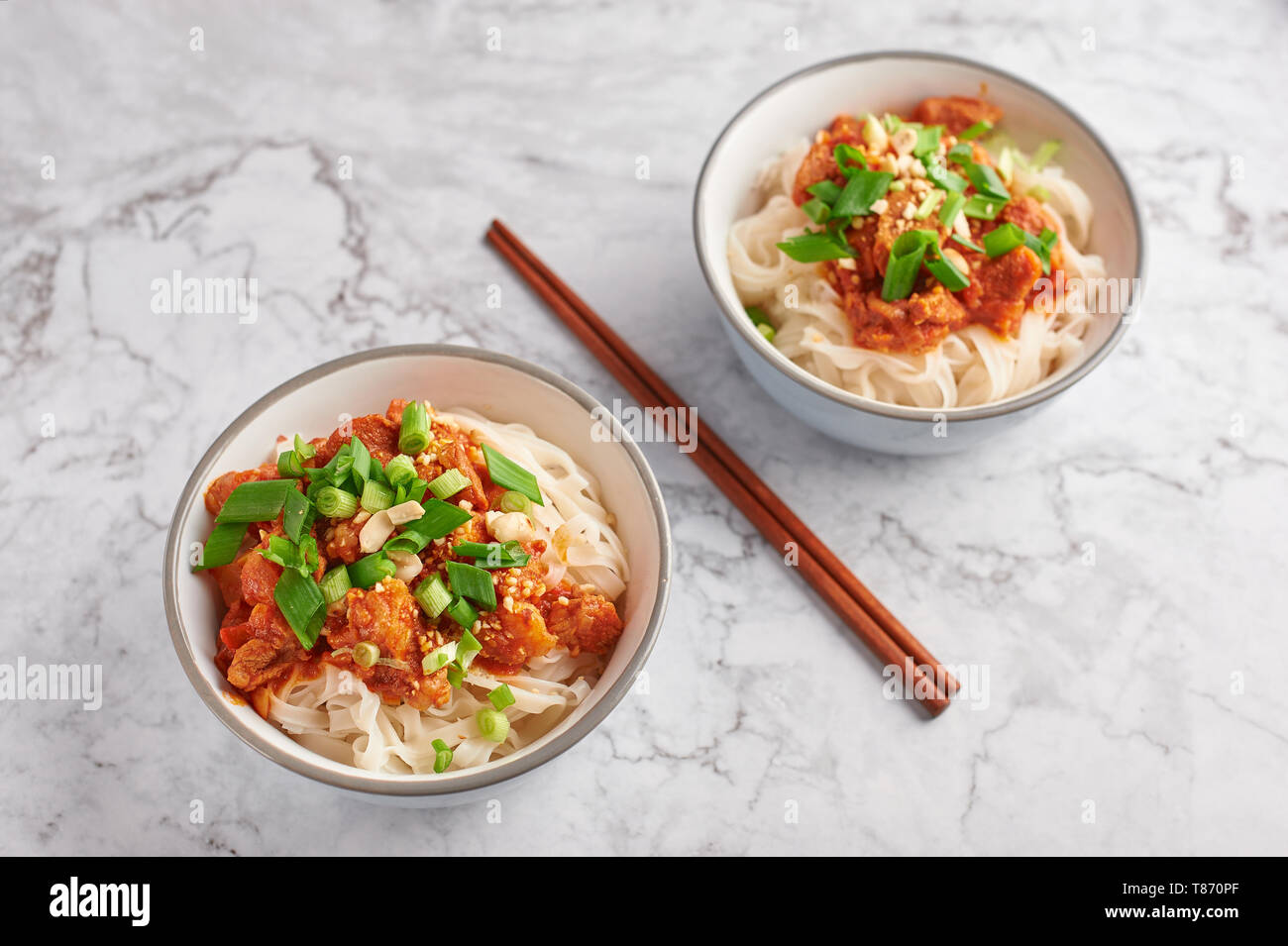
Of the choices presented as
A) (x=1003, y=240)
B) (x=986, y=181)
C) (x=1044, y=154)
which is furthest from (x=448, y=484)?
(x=1044, y=154)

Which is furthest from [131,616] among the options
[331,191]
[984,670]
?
[984,670]

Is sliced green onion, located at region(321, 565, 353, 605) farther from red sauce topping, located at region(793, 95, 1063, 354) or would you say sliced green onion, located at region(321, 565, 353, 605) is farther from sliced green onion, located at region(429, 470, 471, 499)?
red sauce topping, located at region(793, 95, 1063, 354)

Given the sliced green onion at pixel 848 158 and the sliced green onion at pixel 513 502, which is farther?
the sliced green onion at pixel 848 158

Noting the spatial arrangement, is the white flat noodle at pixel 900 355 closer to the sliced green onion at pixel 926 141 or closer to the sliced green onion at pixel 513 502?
the sliced green onion at pixel 926 141

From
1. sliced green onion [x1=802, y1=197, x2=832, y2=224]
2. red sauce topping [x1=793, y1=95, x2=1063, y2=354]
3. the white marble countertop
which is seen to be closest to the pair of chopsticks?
the white marble countertop

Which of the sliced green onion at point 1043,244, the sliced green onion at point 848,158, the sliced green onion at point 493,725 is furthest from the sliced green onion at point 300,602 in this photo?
the sliced green onion at point 1043,244

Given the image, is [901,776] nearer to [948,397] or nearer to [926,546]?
Result: [926,546]
